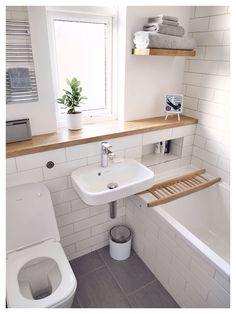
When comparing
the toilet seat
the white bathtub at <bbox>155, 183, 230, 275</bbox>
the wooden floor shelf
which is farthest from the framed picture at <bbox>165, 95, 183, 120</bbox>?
the toilet seat

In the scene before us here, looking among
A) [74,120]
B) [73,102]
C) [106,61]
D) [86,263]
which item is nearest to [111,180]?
[74,120]

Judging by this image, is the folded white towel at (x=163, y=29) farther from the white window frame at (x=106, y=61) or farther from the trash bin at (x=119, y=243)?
the trash bin at (x=119, y=243)

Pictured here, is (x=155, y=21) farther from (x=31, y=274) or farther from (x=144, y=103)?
(x=31, y=274)

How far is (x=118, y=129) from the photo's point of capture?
5.81 ft

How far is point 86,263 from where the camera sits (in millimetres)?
1908

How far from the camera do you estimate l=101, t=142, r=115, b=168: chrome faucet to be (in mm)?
1525

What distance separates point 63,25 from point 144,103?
2.79ft

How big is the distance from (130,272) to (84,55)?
1.73m

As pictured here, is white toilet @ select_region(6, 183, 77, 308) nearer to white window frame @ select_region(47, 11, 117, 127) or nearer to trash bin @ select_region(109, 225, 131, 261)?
trash bin @ select_region(109, 225, 131, 261)

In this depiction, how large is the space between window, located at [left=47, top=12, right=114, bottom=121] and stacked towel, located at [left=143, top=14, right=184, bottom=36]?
1.09ft

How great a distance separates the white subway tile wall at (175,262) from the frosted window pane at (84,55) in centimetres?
98

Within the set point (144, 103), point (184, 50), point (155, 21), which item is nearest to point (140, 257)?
point (144, 103)

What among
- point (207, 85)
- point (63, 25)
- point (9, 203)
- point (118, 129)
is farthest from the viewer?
point (207, 85)

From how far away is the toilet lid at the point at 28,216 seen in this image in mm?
1378
